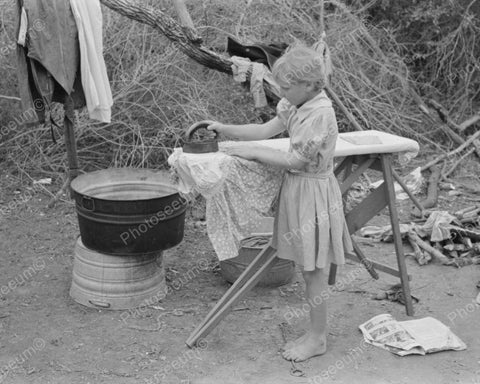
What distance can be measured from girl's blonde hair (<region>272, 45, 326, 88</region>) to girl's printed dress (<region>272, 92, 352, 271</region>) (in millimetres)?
→ 160

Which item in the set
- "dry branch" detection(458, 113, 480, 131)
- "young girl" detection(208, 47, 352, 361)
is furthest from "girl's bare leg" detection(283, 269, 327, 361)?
"dry branch" detection(458, 113, 480, 131)

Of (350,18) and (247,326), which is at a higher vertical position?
(350,18)

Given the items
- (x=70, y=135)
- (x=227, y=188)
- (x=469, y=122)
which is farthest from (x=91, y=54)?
(x=469, y=122)

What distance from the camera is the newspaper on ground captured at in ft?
12.3

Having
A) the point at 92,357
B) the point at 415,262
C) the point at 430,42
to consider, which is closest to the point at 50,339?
the point at 92,357

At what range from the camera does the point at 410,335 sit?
3861mm

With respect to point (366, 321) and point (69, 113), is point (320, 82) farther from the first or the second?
point (69, 113)

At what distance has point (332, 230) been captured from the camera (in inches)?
137

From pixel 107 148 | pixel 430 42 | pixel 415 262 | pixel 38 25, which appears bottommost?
pixel 415 262

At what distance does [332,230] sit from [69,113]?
2.61 meters

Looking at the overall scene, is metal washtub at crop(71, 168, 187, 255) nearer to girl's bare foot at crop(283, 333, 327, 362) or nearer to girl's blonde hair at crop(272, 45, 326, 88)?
girl's bare foot at crop(283, 333, 327, 362)

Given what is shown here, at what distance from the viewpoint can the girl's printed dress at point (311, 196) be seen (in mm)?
3250

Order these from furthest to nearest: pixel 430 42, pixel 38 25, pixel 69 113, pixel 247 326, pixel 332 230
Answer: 1. pixel 430 42
2. pixel 69 113
3. pixel 38 25
4. pixel 247 326
5. pixel 332 230

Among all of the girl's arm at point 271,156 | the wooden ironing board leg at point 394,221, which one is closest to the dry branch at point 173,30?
the wooden ironing board leg at point 394,221
